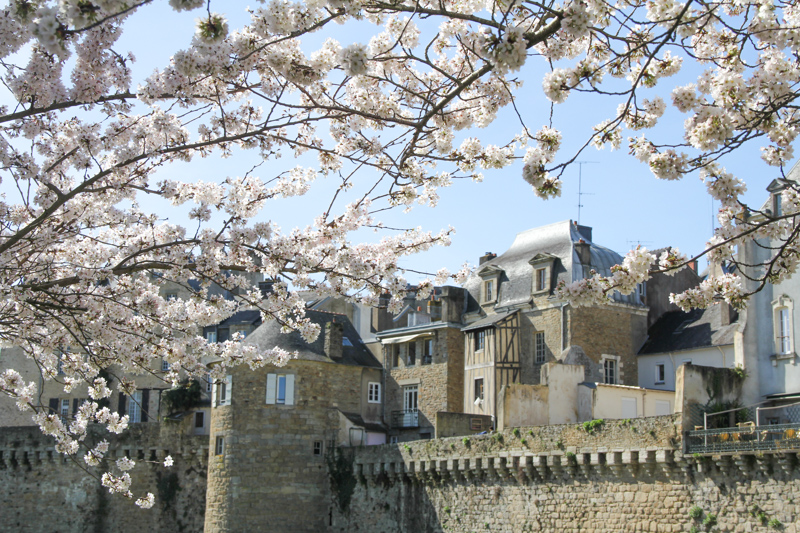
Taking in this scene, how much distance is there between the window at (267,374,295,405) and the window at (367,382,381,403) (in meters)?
5.14

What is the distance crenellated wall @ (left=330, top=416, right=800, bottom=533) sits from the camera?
2002cm

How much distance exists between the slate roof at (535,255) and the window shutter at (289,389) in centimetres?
844

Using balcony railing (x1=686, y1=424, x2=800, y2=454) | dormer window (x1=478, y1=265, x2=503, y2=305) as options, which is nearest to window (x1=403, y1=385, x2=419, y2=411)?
dormer window (x1=478, y1=265, x2=503, y2=305)

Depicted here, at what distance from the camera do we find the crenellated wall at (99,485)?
117ft

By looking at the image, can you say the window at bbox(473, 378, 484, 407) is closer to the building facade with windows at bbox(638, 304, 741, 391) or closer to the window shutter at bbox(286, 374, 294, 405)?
the building facade with windows at bbox(638, 304, 741, 391)

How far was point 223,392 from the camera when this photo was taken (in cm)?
3198

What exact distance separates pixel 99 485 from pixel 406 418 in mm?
12335

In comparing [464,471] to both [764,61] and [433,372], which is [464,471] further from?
[764,61]

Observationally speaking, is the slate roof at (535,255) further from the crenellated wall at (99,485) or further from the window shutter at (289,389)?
the crenellated wall at (99,485)

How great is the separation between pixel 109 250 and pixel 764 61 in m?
8.08

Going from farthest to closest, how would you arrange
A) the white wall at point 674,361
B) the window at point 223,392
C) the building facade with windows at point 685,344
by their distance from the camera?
the window at point 223,392 → the building facade with windows at point 685,344 → the white wall at point 674,361

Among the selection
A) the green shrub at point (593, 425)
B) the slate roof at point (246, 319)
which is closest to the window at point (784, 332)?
the green shrub at point (593, 425)

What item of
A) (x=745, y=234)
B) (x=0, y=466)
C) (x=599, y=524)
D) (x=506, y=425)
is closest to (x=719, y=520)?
(x=599, y=524)

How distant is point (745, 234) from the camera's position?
8539 mm
